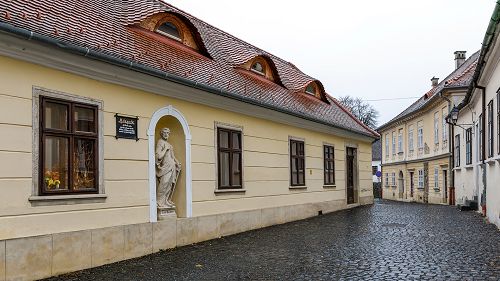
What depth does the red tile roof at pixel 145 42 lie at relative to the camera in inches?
311

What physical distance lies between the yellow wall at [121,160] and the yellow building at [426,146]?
50.5 feet

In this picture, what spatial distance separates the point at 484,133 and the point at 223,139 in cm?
760

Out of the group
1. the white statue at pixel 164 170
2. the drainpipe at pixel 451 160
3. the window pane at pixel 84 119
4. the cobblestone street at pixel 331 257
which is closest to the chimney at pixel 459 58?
the drainpipe at pixel 451 160

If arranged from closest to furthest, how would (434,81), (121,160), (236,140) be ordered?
(121,160)
(236,140)
(434,81)

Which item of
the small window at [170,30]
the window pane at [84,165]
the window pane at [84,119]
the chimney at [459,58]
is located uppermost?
the chimney at [459,58]

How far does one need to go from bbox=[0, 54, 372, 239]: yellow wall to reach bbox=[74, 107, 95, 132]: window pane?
0.26 metres

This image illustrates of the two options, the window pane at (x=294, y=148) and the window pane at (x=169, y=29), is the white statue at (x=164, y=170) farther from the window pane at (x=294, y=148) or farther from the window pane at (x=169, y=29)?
the window pane at (x=294, y=148)

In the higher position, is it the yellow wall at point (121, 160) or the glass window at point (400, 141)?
the glass window at point (400, 141)

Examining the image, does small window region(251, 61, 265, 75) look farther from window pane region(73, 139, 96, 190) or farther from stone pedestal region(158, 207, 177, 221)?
window pane region(73, 139, 96, 190)

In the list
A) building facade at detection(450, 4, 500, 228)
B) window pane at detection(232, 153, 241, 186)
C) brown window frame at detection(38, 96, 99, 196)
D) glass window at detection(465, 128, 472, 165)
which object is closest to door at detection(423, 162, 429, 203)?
building facade at detection(450, 4, 500, 228)

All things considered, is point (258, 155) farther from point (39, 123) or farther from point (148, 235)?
point (39, 123)

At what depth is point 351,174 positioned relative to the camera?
70.2ft

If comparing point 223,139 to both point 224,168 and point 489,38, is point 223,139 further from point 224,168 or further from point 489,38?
point 489,38

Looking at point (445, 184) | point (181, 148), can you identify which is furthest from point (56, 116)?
point (445, 184)
